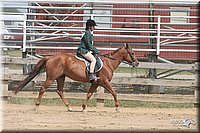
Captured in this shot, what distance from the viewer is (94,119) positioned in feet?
36.1

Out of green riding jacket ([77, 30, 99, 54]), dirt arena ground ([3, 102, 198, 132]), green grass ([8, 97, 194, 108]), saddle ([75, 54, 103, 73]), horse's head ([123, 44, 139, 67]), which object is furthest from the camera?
green grass ([8, 97, 194, 108])

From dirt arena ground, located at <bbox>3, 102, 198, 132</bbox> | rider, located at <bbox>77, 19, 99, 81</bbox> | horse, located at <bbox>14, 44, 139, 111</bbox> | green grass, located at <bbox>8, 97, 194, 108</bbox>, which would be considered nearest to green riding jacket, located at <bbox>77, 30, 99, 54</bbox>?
rider, located at <bbox>77, 19, 99, 81</bbox>

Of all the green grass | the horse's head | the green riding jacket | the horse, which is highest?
the green riding jacket

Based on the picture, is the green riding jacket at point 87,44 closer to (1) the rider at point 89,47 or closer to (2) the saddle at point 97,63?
(1) the rider at point 89,47

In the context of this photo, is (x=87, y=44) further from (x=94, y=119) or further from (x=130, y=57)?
(x=94, y=119)

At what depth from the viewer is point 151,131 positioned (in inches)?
367

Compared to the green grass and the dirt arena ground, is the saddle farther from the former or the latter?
the green grass

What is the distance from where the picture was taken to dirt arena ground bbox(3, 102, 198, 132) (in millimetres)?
Result: 9625

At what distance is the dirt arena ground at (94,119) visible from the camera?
9.62 meters

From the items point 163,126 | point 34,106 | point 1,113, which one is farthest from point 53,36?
point 163,126

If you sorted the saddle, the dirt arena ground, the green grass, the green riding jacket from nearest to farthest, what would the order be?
the dirt arena ground, the green riding jacket, the saddle, the green grass

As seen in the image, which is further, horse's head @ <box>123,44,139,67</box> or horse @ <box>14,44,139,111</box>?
horse's head @ <box>123,44,139,67</box>

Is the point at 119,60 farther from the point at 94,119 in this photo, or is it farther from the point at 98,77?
the point at 94,119

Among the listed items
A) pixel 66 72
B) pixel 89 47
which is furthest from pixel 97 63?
pixel 66 72
